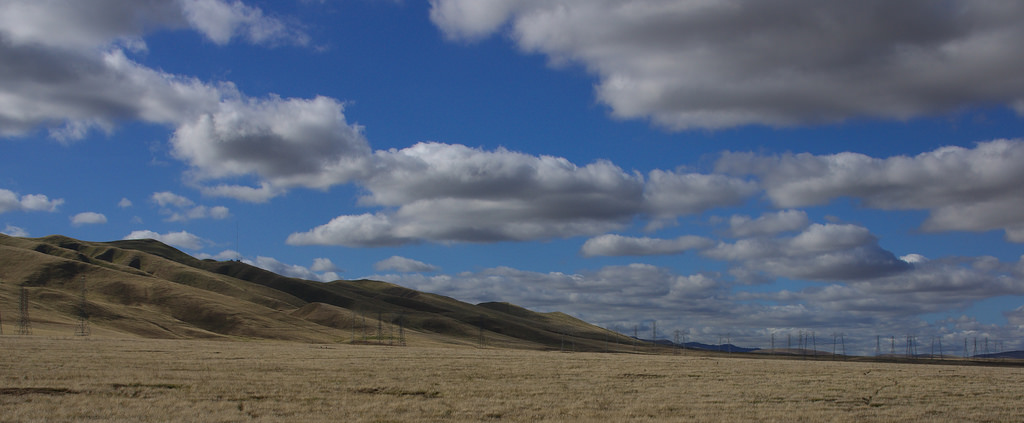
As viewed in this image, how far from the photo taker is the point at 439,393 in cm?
4472

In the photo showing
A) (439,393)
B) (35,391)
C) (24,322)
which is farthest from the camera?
(24,322)

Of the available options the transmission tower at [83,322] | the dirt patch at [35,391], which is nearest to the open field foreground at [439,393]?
the dirt patch at [35,391]

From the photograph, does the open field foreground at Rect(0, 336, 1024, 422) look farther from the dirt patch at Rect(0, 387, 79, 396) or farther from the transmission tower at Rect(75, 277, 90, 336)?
the transmission tower at Rect(75, 277, 90, 336)

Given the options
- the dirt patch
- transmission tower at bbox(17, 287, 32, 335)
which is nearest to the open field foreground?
the dirt patch

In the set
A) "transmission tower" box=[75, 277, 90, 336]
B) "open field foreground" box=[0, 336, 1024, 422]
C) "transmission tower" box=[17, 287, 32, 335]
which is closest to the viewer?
"open field foreground" box=[0, 336, 1024, 422]

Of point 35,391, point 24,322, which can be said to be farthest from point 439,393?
point 24,322

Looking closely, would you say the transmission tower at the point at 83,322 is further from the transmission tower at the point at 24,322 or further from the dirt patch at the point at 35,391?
the dirt patch at the point at 35,391

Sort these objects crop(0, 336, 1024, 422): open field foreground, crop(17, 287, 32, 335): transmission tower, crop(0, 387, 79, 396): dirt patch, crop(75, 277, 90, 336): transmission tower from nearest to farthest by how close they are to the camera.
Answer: crop(0, 336, 1024, 422): open field foreground < crop(0, 387, 79, 396): dirt patch < crop(17, 287, 32, 335): transmission tower < crop(75, 277, 90, 336): transmission tower

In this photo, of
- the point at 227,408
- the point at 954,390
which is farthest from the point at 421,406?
the point at 954,390

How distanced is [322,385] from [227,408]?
11.9m

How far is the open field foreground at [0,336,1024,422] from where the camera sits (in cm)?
3500

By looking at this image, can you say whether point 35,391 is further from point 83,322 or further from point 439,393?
point 83,322

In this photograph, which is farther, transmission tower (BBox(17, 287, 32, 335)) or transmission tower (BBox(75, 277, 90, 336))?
transmission tower (BBox(75, 277, 90, 336))

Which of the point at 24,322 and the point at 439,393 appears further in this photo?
the point at 24,322
